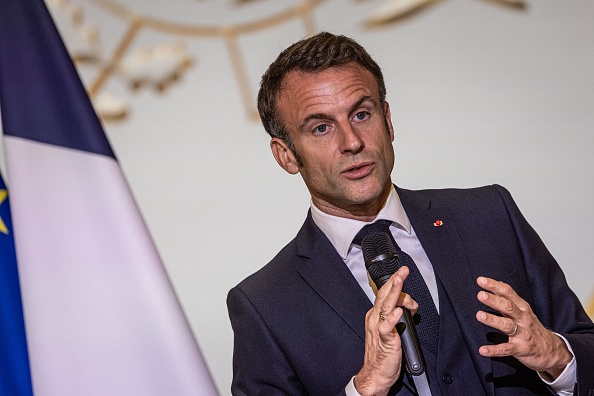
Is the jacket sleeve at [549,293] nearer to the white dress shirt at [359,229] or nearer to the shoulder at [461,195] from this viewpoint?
the shoulder at [461,195]

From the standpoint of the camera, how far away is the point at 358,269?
7.22ft

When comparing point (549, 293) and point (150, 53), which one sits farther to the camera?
point (150, 53)

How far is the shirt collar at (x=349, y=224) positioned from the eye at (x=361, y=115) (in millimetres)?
216

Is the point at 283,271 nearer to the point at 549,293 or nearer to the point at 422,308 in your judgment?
the point at 422,308

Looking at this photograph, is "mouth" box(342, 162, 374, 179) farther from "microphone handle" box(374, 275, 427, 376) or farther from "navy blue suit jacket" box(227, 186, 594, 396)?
"microphone handle" box(374, 275, 427, 376)

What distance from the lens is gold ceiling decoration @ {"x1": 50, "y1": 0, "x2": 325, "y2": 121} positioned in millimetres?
3301

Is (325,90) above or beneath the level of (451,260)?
above

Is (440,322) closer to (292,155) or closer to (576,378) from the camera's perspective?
(576,378)

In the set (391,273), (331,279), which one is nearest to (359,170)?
(331,279)

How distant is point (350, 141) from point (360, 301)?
1.27 feet

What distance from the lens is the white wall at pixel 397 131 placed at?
325cm

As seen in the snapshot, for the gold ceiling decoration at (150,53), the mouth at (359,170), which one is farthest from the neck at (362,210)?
the gold ceiling decoration at (150,53)

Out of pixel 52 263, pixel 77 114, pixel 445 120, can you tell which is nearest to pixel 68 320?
pixel 52 263

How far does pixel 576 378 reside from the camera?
6.36ft
